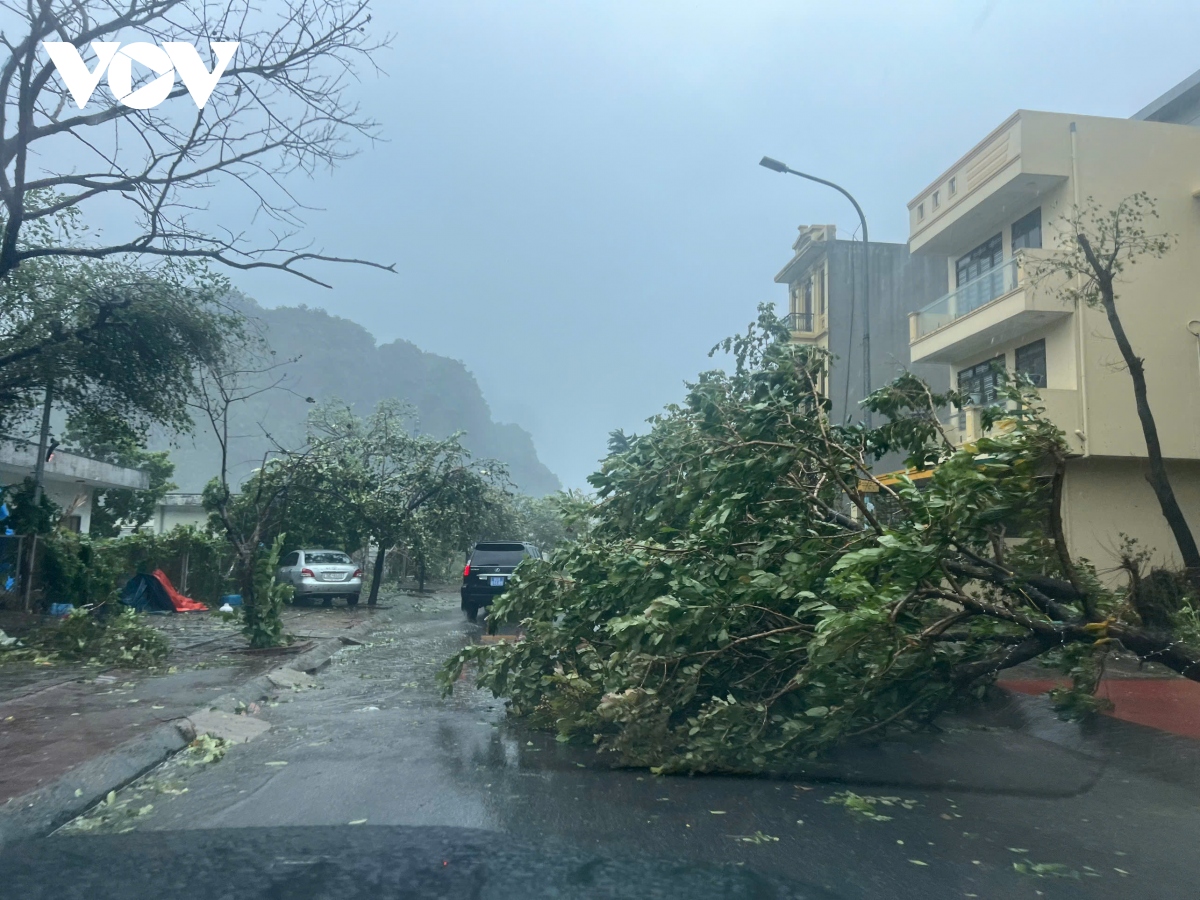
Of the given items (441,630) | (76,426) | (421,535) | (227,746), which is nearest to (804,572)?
(227,746)

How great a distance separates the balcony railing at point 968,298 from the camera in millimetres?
18859

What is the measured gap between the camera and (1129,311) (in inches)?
696

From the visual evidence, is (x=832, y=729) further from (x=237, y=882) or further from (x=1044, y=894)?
(x=237, y=882)

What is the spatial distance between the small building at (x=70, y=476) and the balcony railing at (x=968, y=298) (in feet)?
65.9

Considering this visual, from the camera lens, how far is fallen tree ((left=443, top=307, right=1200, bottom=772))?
5.77 meters

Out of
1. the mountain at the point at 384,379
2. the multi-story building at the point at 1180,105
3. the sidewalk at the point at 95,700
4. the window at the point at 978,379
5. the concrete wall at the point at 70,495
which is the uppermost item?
the mountain at the point at 384,379

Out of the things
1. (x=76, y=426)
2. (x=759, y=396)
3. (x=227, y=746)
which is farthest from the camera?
(x=76, y=426)

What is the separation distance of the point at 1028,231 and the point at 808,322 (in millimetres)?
11268

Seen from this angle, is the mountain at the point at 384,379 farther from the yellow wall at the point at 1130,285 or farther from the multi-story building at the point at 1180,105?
the yellow wall at the point at 1130,285

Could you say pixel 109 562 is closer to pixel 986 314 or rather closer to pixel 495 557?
pixel 495 557

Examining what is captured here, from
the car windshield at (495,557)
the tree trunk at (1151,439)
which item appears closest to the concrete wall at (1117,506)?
the tree trunk at (1151,439)

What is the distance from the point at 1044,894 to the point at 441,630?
1517 cm

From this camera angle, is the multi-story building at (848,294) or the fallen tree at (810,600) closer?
the fallen tree at (810,600)

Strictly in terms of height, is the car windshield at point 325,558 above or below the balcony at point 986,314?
below
